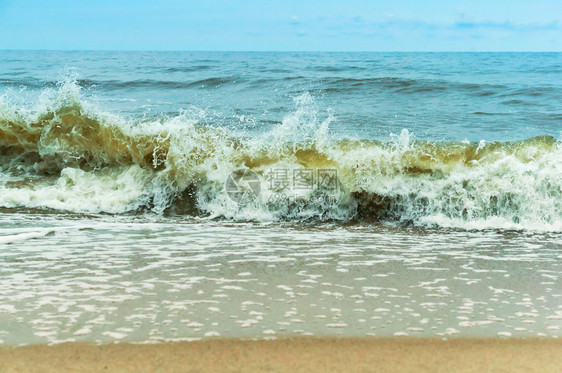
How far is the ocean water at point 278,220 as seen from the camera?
2.77 meters

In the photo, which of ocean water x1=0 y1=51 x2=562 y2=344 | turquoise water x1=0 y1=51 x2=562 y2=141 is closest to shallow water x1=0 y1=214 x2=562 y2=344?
ocean water x1=0 y1=51 x2=562 y2=344

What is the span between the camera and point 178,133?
6852mm

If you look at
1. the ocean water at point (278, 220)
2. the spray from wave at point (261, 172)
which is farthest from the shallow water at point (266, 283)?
the spray from wave at point (261, 172)

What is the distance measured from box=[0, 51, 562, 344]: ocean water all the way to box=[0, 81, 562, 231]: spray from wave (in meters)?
0.02

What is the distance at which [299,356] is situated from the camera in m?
2.34

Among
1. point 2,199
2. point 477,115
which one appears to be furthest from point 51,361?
point 477,115

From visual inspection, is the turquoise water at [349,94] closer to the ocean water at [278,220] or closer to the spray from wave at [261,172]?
the ocean water at [278,220]

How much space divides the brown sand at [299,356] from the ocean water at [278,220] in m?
0.10

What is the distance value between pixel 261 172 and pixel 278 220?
1056 millimetres

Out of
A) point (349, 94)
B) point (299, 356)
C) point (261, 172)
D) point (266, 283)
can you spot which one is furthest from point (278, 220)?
point (349, 94)

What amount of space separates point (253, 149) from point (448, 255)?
322cm

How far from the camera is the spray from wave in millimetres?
5641

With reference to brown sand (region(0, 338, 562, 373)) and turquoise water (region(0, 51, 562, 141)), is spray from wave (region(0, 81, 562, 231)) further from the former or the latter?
brown sand (region(0, 338, 562, 373))

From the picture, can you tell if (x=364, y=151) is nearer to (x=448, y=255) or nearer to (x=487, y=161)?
(x=487, y=161)
